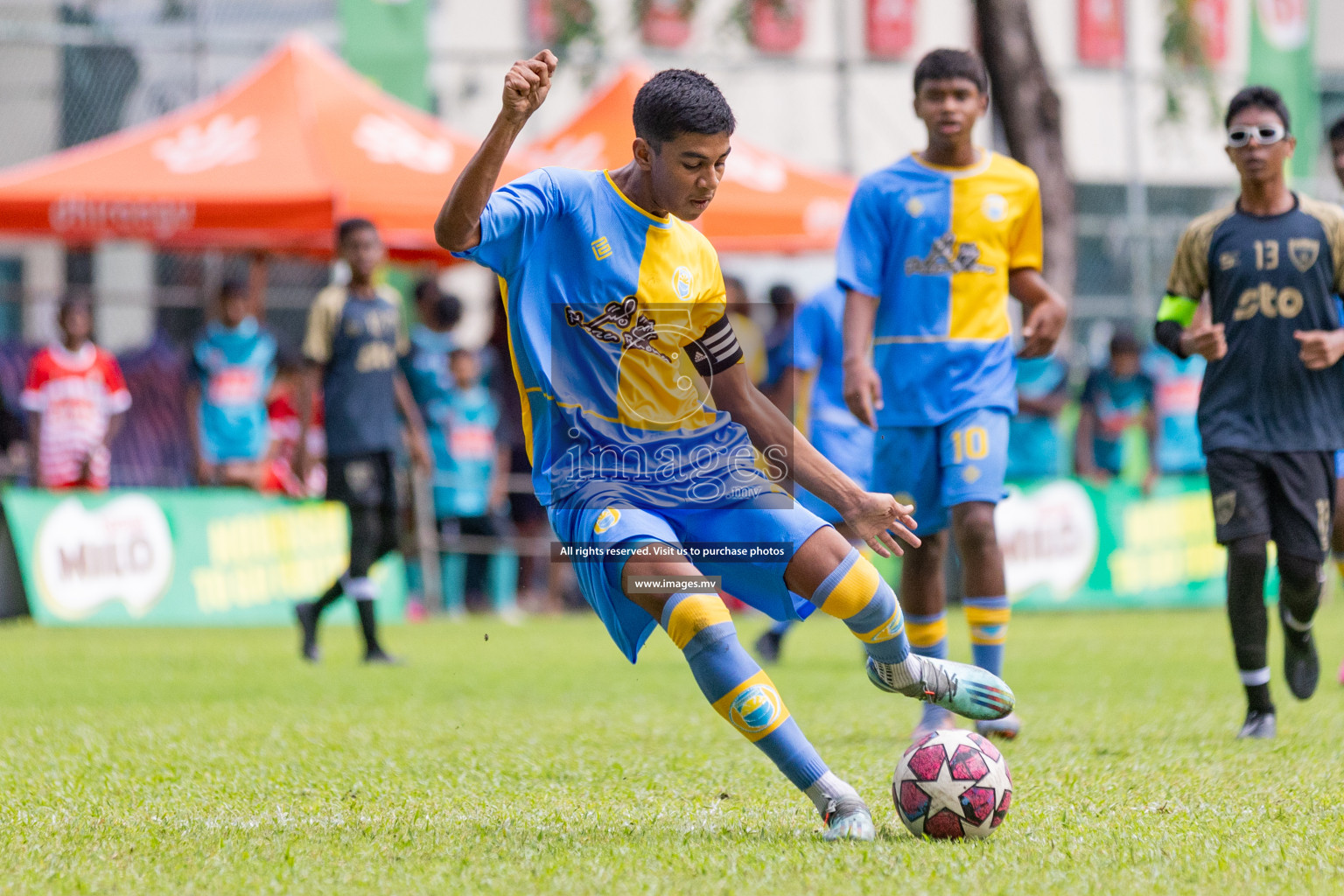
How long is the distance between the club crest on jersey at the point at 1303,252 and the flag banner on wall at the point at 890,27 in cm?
1731

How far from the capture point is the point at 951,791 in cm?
389

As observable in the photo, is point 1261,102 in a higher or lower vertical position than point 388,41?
lower

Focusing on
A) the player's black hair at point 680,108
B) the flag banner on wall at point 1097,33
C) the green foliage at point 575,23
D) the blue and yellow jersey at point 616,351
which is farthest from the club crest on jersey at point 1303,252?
the flag banner on wall at point 1097,33

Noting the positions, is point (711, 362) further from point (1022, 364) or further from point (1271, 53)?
point (1271, 53)

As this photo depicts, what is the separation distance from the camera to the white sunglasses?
5789 millimetres

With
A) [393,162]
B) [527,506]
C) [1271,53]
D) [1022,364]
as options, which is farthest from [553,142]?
[1271,53]

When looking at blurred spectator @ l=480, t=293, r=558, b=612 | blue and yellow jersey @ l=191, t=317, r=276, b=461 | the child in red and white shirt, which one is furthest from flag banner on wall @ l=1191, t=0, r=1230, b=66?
the child in red and white shirt

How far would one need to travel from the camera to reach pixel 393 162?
12.5m

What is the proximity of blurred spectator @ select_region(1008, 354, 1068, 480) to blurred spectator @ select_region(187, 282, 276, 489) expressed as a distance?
6068 mm

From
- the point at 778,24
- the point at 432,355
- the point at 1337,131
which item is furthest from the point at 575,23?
the point at 1337,131

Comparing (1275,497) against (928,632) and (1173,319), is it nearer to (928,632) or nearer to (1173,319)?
(1173,319)

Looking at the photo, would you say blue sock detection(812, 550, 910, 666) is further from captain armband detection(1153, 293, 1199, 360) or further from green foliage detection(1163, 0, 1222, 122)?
green foliage detection(1163, 0, 1222, 122)

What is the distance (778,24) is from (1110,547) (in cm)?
802

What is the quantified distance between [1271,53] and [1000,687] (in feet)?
52.4
